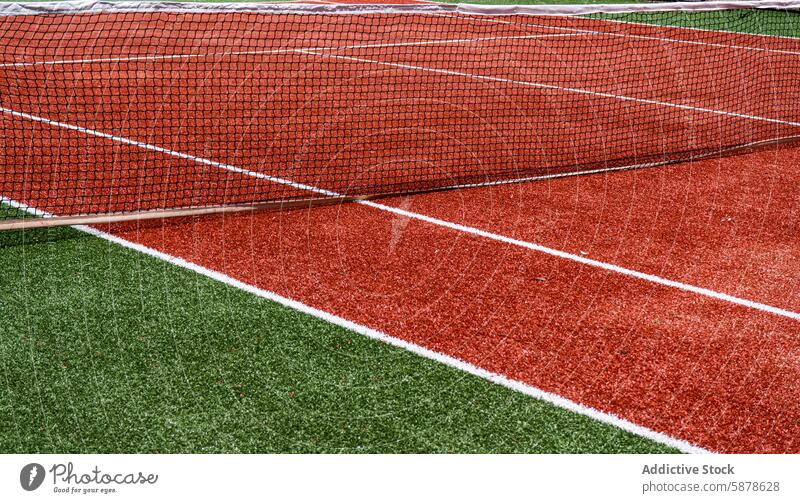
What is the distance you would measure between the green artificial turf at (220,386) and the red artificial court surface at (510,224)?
0.37m

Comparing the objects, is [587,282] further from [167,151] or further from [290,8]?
[167,151]

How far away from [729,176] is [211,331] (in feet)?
21.1

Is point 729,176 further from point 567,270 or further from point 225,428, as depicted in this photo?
point 225,428

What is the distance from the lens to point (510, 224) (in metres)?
8.41

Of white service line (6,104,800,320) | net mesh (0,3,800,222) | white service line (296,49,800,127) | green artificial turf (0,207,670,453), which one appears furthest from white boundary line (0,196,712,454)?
white service line (296,49,800,127)

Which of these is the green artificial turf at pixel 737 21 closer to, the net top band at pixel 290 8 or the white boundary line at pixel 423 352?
the net top band at pixel 290 8

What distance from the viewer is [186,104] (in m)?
12.9

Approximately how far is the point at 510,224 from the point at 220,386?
146 inches

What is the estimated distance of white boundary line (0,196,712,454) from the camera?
509cm

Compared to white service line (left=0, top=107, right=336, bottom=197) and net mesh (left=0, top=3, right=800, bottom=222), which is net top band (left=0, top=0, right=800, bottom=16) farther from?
white service line (left=0, top=107, right=336, bottom=197)

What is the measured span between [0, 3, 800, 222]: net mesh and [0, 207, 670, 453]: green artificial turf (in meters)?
2.29

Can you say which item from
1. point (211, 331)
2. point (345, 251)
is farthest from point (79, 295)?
point (345, 251)

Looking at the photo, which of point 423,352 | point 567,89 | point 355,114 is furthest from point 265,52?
point 423,352

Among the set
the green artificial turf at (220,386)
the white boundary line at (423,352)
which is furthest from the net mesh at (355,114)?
the green artificial turf at (220,386)
